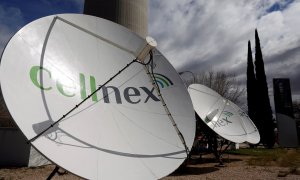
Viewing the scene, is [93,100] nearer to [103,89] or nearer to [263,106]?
[103,89]

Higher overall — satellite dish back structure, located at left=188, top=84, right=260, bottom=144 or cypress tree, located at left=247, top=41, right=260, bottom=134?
cypress tree, located at left=247, top=41, right=260, bottom=134

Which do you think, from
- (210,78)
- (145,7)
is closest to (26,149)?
(145,7)

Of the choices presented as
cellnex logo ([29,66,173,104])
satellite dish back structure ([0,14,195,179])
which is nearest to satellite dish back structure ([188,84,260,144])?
cellnex logo ([29,66,173,104])

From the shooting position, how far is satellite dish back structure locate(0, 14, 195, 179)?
451cm

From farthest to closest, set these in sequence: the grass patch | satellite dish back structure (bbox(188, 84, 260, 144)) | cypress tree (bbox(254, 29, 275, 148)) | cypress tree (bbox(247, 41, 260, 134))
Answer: cypress tree (bbox(247, 41, 260, 134)) < cypress tree (bbox(254, 29, 275, 148)) < the grass patch < satellite dish back structure (bbox(188, 84, 260, 144))

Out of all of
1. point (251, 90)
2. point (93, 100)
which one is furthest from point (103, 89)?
point (251, 90)

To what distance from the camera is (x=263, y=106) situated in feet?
119

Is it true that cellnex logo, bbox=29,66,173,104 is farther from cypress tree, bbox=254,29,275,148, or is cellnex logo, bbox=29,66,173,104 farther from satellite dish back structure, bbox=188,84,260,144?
cypress tree, bbox=254,29,275,148

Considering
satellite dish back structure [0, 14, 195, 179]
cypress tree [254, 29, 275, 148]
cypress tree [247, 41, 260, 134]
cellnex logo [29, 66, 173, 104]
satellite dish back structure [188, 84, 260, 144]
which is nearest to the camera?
satellite dish back structure [0, 14, 195, 179]

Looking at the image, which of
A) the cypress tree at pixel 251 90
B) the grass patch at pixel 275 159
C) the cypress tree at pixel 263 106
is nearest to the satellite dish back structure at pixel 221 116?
the grass patch at pixel 275 159

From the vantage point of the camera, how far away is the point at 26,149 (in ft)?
43.5

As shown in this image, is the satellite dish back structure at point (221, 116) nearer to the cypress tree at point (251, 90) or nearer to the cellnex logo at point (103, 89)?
the cellnex logo at point (103, 89)

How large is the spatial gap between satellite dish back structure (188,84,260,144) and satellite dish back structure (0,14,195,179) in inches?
257

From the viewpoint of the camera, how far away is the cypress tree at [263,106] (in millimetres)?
34469
